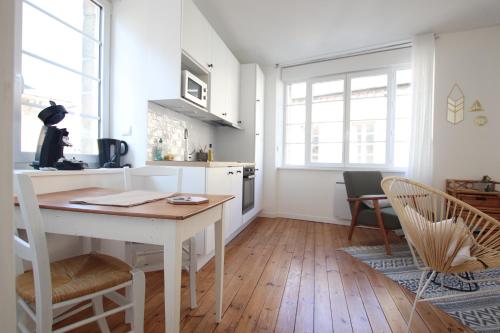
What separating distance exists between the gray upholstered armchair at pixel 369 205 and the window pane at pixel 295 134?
1.23m

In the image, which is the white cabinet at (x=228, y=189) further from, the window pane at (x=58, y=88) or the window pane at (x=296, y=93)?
the window pane at (x=296, y=93)

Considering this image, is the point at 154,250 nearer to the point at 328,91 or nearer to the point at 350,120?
the point at 350,120

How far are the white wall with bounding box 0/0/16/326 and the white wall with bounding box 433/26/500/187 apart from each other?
3.85 metres

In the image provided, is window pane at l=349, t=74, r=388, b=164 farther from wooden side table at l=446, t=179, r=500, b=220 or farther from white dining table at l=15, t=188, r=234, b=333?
white dining table at l=15, t=188, r=234, b=333

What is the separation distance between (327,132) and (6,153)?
12.4 feet

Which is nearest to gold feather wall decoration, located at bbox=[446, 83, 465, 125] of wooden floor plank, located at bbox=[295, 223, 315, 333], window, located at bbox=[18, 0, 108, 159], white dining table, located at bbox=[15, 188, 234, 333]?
wooden floor plank, located at bbox=[295, 223, 315, 333]

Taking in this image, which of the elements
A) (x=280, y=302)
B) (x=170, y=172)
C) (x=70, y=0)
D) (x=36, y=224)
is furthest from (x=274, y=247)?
(x=70, y=0)

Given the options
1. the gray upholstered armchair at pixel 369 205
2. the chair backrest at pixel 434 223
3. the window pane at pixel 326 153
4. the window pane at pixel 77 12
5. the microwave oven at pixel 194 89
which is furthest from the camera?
the window pane at pixel 326 153

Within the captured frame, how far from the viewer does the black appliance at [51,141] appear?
145 centimetres

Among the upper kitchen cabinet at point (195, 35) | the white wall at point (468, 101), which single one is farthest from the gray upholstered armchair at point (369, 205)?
the upper kitchen cabinet at point (195, 35)

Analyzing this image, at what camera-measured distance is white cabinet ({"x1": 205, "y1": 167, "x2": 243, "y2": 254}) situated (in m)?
2.07

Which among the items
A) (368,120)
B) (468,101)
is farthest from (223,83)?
(468,101)

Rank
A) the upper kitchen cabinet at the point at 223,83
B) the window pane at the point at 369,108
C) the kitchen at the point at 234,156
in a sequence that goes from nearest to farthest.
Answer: the kitchen at the point at 234,156 → the upper kitchen cabinet at the point at 223,83 → the window pane at the point at 369,108

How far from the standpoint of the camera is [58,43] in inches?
69.2
